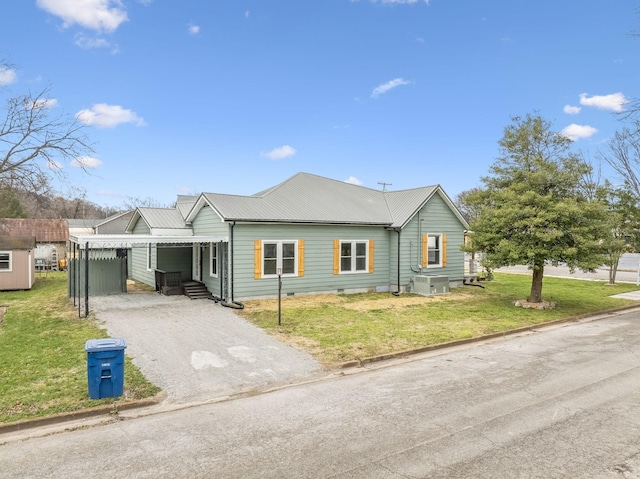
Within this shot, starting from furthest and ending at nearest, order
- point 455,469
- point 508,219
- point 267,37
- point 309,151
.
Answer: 1. point 309,151
2. point 267,37
3. point 508,219
4. point 455,469

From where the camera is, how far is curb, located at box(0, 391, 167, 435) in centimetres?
519

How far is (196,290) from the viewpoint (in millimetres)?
16438

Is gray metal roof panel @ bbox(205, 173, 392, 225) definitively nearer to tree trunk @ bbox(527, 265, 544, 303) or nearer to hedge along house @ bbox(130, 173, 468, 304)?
hedge along house @ bbox(130, 173, 468, 304)

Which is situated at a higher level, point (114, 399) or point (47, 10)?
point (47, 10)

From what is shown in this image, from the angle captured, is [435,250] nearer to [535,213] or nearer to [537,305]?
[537,305]

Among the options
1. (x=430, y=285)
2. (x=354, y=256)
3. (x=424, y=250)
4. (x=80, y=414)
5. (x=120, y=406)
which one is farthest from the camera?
(x=424, y=250)

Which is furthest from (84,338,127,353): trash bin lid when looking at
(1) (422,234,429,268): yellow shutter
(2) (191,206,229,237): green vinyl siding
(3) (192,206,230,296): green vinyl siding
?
(1) (422,234,429,268): yellow shutter

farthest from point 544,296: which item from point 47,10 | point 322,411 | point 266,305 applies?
point 47,10

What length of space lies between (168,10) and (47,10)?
13.7 ft

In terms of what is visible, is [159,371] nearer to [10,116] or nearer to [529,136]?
[10,116]

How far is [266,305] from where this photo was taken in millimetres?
14312

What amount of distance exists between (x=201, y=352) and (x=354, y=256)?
999 cm

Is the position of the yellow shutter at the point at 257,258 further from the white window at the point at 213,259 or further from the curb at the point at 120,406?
the curb at the point at 120,406

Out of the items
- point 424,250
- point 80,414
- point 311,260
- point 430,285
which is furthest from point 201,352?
point 424,250
